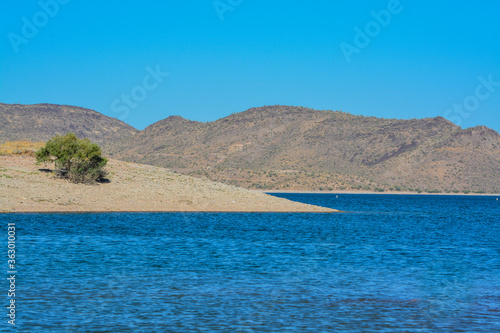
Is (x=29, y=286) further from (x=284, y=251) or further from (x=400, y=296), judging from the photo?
(x=284, y=251)

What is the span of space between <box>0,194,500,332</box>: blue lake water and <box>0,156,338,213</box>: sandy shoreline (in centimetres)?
1666

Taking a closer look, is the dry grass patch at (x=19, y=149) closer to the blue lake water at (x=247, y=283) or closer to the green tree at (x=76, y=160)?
the green tree at (x=76, y=160)

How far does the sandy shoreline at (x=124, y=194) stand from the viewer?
55.2 meters

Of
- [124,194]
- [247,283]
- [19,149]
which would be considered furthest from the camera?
[19,149]

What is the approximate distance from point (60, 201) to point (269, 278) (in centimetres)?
3869

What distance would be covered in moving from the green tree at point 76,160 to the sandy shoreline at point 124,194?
132 centimetres

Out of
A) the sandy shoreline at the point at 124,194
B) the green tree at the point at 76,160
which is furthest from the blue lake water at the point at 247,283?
the green tree at the point at 76,160

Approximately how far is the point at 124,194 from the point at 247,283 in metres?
44.3

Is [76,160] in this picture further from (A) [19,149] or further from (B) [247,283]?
(B) [247,283]

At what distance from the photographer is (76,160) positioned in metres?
64.5

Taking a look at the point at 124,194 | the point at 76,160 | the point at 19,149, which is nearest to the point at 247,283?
the point at 124,194

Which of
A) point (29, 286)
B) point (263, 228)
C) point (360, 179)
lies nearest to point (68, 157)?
Result: point (263, 228)

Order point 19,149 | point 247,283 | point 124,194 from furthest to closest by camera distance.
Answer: point 19,149 → point 124,194 → point 247,283

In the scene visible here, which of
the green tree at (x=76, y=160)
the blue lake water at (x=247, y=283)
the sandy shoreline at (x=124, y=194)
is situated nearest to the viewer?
the blue lake water at (x=247, y=283)
